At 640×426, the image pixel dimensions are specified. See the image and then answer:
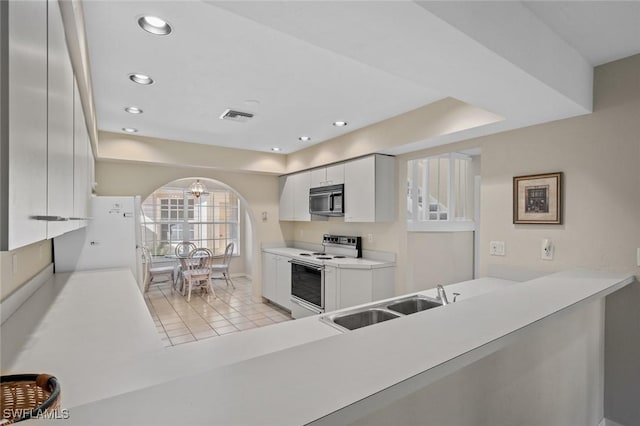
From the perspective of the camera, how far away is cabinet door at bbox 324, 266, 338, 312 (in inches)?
148

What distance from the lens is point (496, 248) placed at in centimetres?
271

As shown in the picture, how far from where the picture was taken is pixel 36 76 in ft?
2.61

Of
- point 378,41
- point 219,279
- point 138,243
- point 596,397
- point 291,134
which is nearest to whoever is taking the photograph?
point 378,41

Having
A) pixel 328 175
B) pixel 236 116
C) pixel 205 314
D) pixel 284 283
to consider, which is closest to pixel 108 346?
pixel 236 116

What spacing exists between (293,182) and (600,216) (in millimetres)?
3755

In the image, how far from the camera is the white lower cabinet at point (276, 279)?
15.3 feet

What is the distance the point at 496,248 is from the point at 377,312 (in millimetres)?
1288

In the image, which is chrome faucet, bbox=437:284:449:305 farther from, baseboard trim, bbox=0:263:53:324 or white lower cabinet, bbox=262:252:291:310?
white lower cabinet, bbox=262:252:291:310

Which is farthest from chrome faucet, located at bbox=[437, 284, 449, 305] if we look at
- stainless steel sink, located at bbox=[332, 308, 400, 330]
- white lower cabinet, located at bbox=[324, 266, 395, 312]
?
white lower cabinet, located at bbox=[324, 266, 395, 312]

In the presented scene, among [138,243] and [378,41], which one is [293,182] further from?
[378,41]

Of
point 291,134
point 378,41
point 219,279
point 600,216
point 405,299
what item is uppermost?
point 291,134

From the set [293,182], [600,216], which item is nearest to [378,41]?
[600,216]

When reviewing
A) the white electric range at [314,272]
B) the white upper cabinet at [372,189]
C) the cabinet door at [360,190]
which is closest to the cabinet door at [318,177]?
the cabinet door at [360,190]

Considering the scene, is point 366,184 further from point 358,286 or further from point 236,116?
point 236,116
